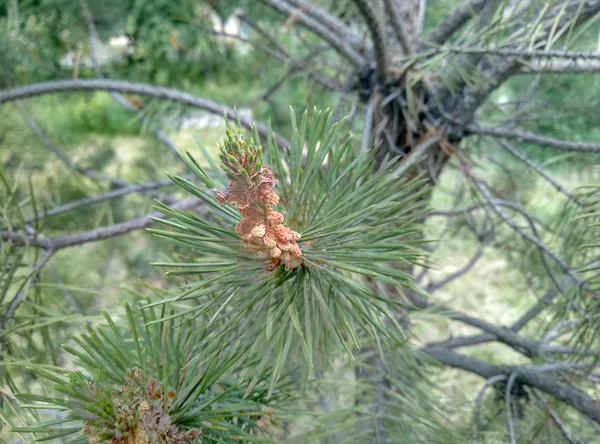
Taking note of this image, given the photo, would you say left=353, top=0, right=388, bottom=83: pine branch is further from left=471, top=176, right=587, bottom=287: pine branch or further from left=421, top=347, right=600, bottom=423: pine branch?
left=421, top=347, right=600, bottom=423: pine branch

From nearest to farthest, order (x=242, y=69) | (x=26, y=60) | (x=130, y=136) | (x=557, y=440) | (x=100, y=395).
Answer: (x=100, y=395)
(x=557, y=440)
(x=26, y=60)
(x=242, y=69)
(x=130, y=136)

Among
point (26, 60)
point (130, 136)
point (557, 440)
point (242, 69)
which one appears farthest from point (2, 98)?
point (130, 136)

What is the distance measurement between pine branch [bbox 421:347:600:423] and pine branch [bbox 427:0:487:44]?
312 mm

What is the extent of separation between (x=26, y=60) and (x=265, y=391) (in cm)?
66

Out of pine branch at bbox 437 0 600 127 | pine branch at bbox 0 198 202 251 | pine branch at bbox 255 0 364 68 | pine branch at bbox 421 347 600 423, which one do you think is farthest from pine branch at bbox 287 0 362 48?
pine branch at bbox 421 347 600 423

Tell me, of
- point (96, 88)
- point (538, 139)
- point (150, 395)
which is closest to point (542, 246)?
point (538, 139)

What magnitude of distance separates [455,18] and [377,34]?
11 centimetres

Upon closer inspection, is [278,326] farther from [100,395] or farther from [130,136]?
[130,136]

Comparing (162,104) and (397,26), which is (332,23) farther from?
(162,104)

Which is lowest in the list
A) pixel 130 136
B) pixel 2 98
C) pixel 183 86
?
pixel 2 98

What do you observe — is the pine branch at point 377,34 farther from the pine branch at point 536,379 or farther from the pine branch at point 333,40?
the pine branch at point 536,379

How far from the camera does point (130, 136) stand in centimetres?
171

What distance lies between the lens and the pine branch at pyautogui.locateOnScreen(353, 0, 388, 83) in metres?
0.34

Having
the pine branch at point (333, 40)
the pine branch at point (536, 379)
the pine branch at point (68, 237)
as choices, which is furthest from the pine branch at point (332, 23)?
the pine branch at point (536, 379)
